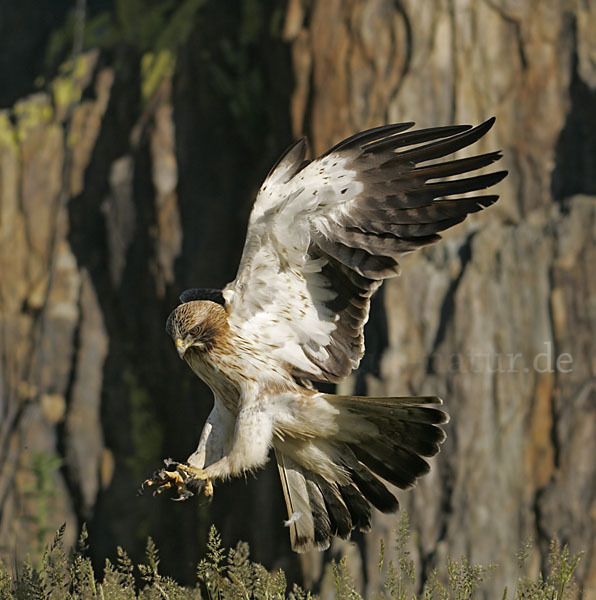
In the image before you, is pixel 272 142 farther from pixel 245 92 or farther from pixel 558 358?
pixel 558 358

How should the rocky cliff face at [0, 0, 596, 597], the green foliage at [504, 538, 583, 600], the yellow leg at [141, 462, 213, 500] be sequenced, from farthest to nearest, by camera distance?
the rocky cliff face at [0, 0, 596, 597], the yellow leg at [141, 462, 213, 500], the green foliage at [504, 538, 583, 600]

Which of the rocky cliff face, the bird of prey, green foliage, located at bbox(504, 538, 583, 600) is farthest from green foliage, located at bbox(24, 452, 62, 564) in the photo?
green foliage, located at bbox(504, 538, 583, 600)

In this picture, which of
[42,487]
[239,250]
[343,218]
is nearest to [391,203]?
[343,218]

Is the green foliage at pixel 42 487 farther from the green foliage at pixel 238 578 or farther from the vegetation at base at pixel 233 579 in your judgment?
the green foliage at pixel 238 578

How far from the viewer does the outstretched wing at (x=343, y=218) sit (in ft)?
12.2

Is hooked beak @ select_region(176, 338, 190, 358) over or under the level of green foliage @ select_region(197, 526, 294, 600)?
over

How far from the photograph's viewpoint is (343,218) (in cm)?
382

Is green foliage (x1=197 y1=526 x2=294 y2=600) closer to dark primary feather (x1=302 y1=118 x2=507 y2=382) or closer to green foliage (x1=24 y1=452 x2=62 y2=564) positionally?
dark primary feather (x1=302 y1=118 x2=507 y2=382)

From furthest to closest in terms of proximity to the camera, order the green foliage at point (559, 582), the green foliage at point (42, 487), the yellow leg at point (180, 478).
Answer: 1. the green foliage at point (42, 487)
2. the yellow leg at point (180, 478)
3. the green foliage at point (559, 582)

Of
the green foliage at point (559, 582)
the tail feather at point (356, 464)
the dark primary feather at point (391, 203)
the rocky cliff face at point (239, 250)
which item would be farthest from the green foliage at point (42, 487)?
the green foliage at point (559, 582)

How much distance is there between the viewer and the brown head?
372 centimetres

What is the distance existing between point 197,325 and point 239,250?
5719mm

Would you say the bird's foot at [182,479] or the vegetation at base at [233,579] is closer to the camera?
the vegetation at base at [233,579]

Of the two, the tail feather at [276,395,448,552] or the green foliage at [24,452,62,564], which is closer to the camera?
the tail feather at [276,395,448,552]
